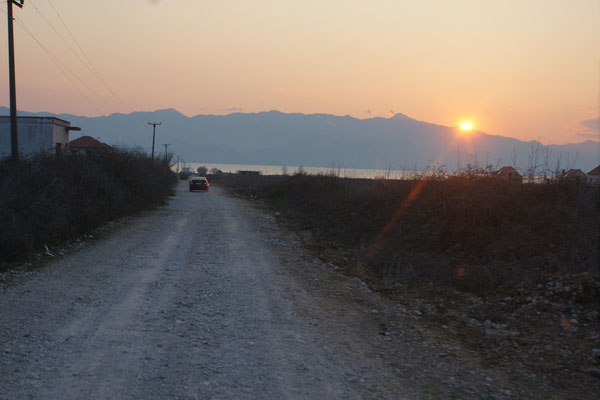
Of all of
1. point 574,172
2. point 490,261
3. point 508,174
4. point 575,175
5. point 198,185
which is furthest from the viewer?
point 198,185

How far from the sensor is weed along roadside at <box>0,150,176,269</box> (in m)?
10.4

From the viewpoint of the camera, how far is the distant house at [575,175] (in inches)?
497

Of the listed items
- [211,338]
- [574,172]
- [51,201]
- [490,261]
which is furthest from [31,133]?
[574,172]

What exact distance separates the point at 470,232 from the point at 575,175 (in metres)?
3.56

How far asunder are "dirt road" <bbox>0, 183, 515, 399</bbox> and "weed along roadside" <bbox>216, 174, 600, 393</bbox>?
2.11 ft

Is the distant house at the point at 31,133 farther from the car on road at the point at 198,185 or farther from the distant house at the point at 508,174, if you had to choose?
the distant house at the point at 508,174

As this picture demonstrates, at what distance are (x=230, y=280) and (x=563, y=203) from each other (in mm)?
8691

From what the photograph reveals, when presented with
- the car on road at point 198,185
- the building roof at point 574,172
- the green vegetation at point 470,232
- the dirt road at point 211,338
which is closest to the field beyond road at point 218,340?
the dirt road at point 211,338

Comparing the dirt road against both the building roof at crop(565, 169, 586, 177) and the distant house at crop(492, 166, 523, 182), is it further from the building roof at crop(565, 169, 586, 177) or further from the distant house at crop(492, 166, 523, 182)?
the building roof at crop(565, 169, 586, 177)

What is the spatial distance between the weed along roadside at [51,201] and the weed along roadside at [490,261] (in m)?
6.79

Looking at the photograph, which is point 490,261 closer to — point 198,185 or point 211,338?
point 211,338

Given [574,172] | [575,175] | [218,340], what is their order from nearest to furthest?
[218,340] → [575,175] → [574,172]

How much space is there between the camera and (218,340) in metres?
5.77

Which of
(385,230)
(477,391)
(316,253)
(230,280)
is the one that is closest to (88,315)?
(230,280)
